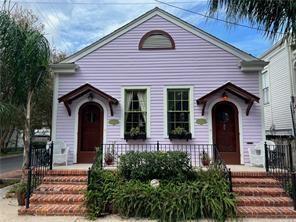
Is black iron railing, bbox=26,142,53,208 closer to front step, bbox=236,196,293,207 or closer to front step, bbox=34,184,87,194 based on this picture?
front step, bbox=34,184,87,194

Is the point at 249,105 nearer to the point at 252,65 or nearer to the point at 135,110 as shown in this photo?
the point at 252,65

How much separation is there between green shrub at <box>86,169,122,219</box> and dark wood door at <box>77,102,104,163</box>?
3605 millimetres

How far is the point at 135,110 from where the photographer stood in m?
10.7

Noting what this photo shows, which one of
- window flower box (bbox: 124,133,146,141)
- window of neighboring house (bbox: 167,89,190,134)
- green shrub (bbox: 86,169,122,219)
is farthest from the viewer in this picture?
window of neighboring house (bbox: 167,89,190,134)

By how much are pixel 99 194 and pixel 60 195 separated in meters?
1.38

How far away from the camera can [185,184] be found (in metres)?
6.63

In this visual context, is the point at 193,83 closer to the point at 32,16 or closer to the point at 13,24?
the point at 13,24

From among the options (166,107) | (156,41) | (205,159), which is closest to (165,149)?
(205,159)

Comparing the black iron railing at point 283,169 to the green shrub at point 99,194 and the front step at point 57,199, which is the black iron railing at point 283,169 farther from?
the front step at point 57,199

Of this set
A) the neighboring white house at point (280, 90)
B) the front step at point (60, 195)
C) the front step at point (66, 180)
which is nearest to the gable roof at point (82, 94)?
the front step at point (60, 195)

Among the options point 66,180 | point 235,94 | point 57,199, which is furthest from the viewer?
point 235,94

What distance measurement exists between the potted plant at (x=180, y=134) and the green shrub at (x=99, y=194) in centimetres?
367

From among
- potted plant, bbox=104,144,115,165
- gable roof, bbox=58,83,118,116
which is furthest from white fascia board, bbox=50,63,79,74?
potted plant, bbox=104,144,115,165

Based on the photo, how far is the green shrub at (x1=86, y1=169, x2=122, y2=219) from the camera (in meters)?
6.43
